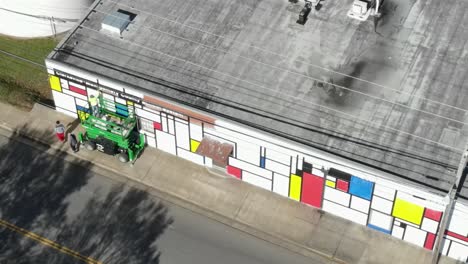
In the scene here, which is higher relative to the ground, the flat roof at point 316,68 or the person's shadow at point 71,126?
the flat roof at point 316,68

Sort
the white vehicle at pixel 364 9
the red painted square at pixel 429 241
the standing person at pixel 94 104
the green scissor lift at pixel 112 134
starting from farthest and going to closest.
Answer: the white vehicle at pixel 364 9
the standing person at pixel 94 104
the green scissor lift at pixel 112 134
the red painted square at pixel 429 241

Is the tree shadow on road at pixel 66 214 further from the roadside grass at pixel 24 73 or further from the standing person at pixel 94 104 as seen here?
the roadside grass at pixel 24 73

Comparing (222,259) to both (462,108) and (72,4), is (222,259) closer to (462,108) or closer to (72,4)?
(462,108)

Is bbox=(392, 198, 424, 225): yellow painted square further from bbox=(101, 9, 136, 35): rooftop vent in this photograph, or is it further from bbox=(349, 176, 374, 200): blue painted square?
bbox=(101, 9, 136, 35): rooftop vent

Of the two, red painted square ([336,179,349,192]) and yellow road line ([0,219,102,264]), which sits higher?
red painted square ([336,179,349,192])

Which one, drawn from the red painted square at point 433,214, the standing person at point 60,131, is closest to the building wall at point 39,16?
the standing person at point 60,131

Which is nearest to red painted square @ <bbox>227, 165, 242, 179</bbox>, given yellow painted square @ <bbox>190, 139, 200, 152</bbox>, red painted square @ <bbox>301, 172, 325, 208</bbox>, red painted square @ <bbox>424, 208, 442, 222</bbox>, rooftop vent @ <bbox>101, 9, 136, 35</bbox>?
yellow painted square @ <bbox>190, 139, 200, 152</bbox>

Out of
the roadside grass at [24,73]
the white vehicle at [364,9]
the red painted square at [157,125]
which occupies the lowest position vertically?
the roadside grass at [24,73]
